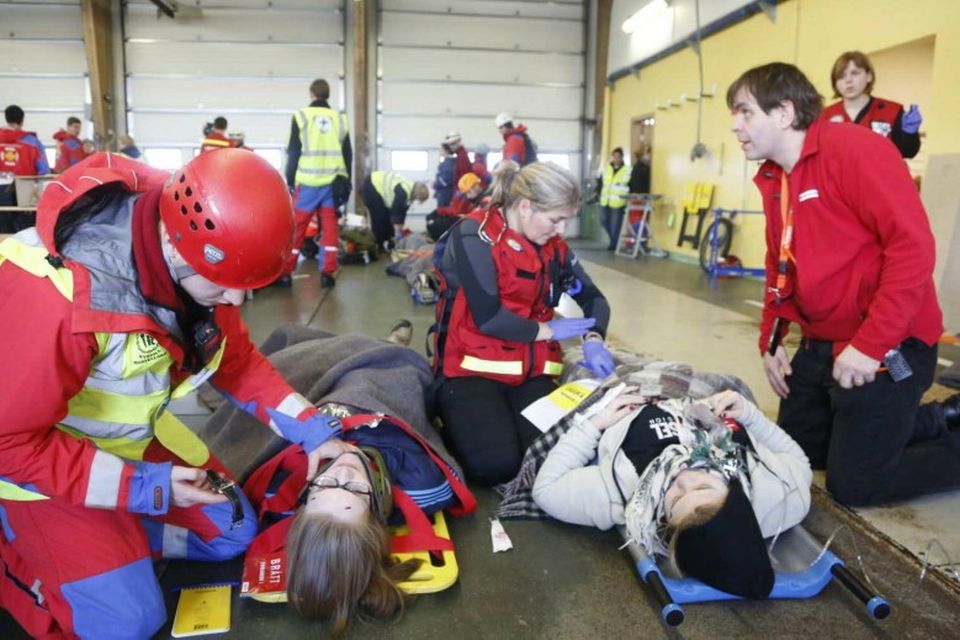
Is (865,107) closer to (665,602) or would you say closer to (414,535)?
(665,602)

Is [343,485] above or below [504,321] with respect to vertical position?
below

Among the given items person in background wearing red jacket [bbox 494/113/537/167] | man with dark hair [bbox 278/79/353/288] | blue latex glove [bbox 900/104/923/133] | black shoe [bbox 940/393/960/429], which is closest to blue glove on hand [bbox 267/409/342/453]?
black shoe [bbox 940/393/960/429]

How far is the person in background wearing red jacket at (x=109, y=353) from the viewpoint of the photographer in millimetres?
1327

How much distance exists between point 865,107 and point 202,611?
4.66 metres

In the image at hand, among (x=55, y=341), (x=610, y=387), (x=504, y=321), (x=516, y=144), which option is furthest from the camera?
(x=516, y=144)

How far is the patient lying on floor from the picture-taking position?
1639 mm

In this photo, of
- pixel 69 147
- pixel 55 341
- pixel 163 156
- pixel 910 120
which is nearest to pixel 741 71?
pixel 910 120

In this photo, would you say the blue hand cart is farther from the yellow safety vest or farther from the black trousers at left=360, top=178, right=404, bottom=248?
the black trousers at left=360, top=178, right=404, bottom=248

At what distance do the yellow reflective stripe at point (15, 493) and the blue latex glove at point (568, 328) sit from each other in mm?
1817

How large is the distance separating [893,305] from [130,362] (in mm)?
2118

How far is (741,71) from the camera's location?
8625 mm

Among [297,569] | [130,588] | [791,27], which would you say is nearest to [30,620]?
[130,588]

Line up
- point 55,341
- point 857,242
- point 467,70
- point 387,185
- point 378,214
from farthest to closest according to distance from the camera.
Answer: point 467,70
point 378,214
point 387,185
point 857,242
point 55,341

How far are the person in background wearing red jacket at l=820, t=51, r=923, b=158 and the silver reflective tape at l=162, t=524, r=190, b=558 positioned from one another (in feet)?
13.7
